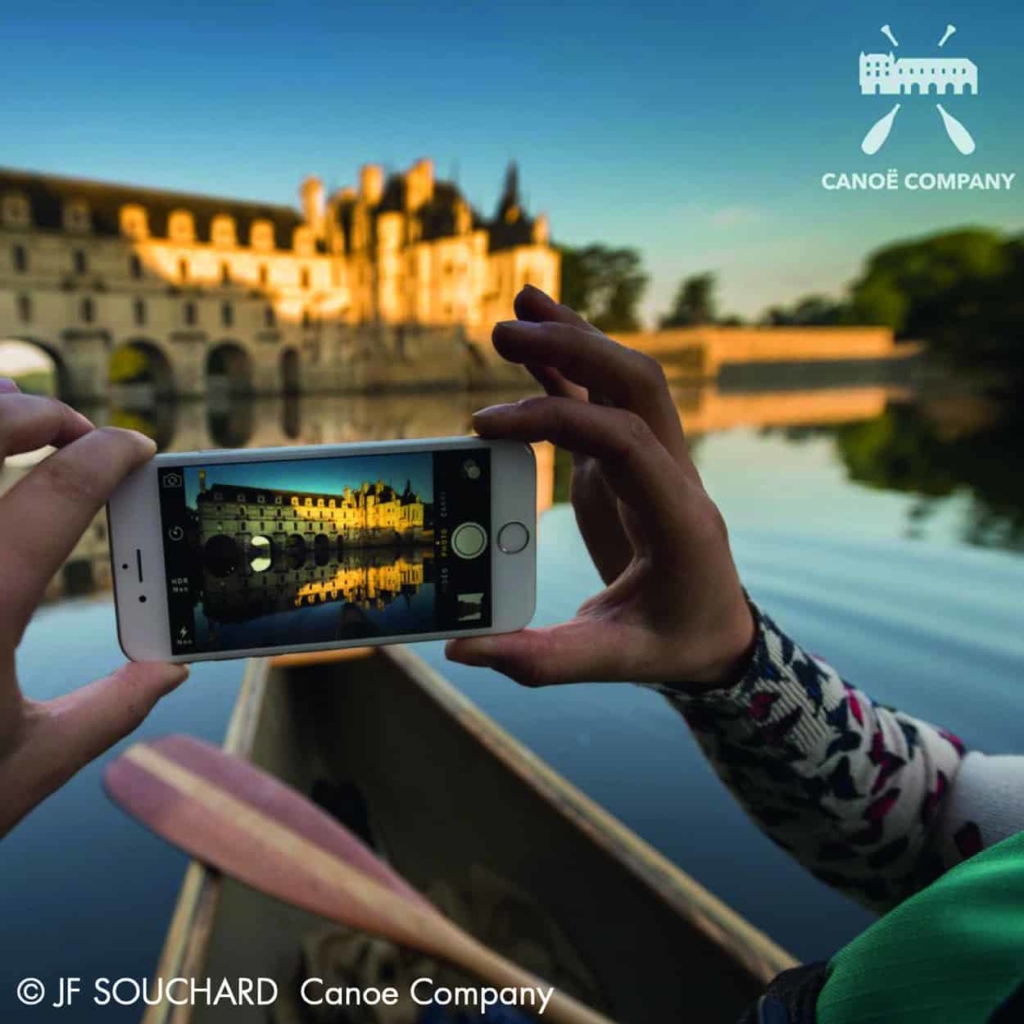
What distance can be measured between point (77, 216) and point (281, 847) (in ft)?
86.2

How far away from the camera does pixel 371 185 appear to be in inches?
1163

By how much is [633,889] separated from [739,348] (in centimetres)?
2992

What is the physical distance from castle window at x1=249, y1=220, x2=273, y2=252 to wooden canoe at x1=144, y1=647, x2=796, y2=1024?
26377 mm

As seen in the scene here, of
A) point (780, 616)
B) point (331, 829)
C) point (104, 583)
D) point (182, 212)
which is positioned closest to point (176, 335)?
point (182, 212)

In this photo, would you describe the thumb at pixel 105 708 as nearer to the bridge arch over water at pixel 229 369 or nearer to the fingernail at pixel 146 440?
the fingernail at pixel 146 440

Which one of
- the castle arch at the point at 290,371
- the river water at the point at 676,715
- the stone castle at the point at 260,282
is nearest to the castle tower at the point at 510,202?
the stone castle at the point at 260,282

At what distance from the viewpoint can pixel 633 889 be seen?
4.38 ft

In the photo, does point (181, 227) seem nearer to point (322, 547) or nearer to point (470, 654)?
point (322, 547)

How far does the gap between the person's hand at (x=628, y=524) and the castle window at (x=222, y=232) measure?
27.9 m

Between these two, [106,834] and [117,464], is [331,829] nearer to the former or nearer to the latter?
[117,464]

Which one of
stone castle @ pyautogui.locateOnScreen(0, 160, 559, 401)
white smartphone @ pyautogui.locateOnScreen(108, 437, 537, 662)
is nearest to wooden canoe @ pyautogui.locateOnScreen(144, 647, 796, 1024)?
white smartphone @ pyautogui.locateOnScreen(108, 437, 537, 662)

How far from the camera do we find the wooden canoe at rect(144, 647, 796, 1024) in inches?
47.9

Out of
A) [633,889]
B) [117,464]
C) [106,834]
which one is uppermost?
[117,464]

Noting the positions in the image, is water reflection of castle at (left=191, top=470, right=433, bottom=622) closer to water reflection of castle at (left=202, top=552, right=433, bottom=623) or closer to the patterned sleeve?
water reflection of castle at (left=202, top=552, right=433, bottom=623)
